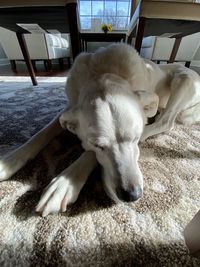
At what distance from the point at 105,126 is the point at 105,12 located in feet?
18.1

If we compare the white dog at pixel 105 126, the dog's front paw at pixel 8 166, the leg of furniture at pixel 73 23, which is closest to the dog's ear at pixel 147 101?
the white dog at pixel 105 126

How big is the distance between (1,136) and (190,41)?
343cm

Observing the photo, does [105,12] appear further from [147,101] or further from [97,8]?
[147,101]

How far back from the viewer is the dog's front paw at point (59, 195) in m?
0.53

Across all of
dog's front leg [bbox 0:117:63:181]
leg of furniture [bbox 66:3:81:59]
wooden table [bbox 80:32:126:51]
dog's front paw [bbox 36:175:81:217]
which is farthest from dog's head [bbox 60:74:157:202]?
wooden table [bbox 80:32:126:51]

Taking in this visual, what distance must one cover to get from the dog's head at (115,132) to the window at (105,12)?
511 cm

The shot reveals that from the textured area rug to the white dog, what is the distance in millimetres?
40

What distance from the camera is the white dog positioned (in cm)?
54

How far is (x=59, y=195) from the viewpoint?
1.82 ft

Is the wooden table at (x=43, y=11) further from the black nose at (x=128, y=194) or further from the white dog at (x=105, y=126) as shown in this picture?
the black nose at (x=128, y=194)

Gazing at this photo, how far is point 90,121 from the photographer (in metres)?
0.56

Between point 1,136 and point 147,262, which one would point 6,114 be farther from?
point 147,262

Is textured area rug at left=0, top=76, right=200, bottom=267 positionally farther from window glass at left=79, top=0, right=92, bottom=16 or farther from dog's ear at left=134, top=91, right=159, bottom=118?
window glass at left=79, top=0, right=92, bottom=16

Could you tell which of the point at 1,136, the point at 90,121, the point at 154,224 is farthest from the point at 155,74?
the point at 1,136
